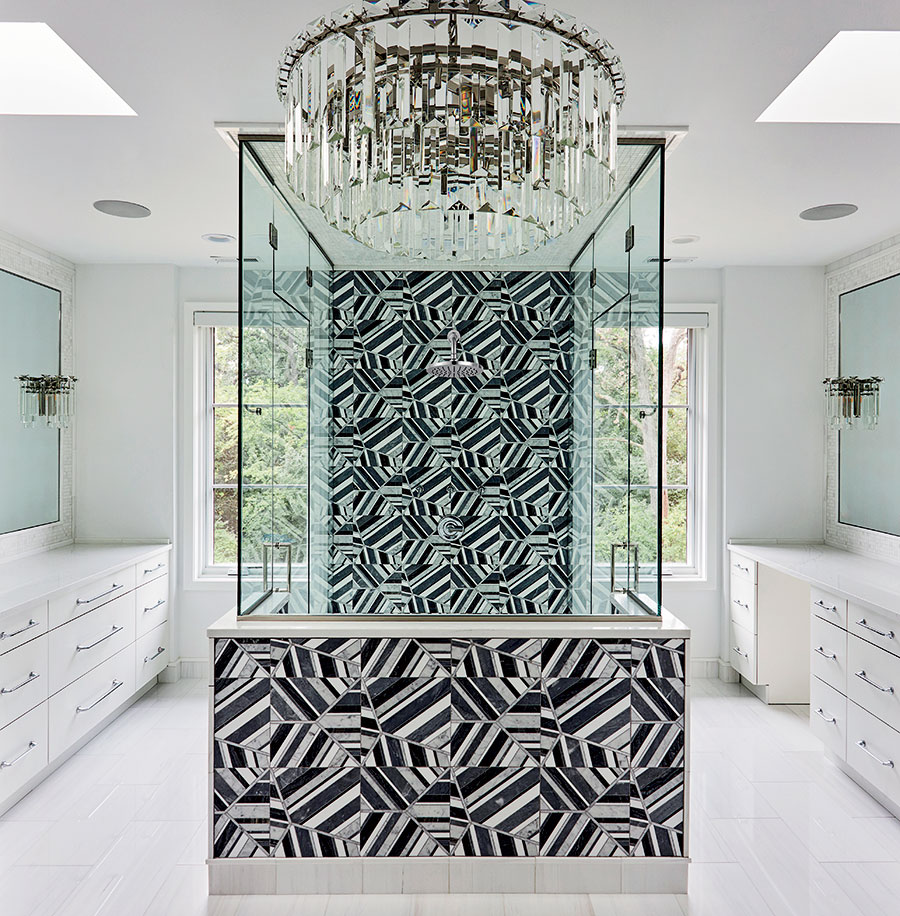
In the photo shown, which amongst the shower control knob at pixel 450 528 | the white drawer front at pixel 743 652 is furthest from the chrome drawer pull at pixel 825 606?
the shower control knob at pixel 450 528

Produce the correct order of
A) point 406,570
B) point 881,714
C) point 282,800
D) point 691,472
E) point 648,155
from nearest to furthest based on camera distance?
1. point 282,800
2. point 648,155
3. point 881,714
4. point 406,570
5. point 691,472

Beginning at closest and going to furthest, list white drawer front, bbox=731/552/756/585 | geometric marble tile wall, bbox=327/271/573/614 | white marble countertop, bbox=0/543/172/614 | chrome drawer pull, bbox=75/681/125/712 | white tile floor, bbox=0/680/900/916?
white tile floor, bbox=0/680/900/916 < white marble countertop, bbox=0/543/172/614 < chrome drawer pull, bbox=75/681/125/712 < geometric marble tile wall, bbox=327/271/573/614 < white drawer front, bbox=731/552/756/585

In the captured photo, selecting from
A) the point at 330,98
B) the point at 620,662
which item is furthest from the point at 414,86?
the point at 620,662

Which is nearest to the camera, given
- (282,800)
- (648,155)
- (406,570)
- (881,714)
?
(282,800)

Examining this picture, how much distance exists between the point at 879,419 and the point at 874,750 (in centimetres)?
175

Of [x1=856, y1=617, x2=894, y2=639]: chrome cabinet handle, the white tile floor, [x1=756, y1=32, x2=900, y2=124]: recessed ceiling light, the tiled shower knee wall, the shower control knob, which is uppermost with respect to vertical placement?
[x1=756, y1=32, x2=900, y2=124]: recessed ceiling light

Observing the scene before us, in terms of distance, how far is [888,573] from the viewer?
11.9ft

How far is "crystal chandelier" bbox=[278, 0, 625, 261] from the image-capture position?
1.30 m

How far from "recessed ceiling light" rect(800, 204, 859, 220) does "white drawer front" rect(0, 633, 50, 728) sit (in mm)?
3801

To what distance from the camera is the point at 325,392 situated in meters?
3.70

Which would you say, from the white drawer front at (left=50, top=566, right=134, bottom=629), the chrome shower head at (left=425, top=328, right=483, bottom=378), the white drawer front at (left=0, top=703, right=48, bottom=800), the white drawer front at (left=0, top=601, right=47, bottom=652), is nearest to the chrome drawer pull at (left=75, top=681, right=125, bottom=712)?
the white drawer front at (left=0, top=703, right=48, bottom=800)

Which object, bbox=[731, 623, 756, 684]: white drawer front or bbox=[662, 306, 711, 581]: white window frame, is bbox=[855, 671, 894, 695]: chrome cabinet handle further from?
bbox=[662, 306, 711, 581]: white window frame

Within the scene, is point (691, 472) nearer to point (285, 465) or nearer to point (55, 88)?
point (285, 465)

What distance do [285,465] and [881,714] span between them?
255 centimetres
